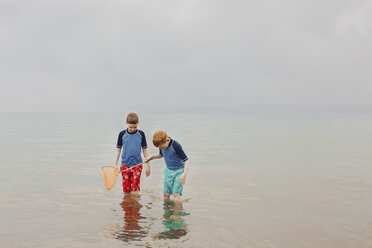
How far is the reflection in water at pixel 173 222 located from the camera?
591cm

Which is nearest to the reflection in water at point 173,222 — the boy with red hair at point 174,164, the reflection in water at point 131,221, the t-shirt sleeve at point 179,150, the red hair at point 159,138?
the boy with red hair at point 174,164

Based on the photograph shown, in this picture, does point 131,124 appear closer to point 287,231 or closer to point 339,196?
point 287,231

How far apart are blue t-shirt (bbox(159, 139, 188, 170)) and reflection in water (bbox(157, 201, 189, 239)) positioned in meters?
0.93

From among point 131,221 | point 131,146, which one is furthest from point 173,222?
point 131,146

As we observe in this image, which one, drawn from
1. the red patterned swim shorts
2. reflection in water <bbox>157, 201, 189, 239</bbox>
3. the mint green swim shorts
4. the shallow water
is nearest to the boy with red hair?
the mint green swim shorts

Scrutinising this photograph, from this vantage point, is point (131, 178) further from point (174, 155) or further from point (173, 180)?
point (174, 155)

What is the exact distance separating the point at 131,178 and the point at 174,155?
152cm

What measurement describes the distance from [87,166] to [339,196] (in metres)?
10.3

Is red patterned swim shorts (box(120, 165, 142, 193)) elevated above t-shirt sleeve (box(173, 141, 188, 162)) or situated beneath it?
situated beneath

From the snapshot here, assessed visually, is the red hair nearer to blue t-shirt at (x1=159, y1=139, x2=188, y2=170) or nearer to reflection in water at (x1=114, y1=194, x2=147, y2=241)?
blue t-shirt at (x1=159, y1=139, x2=188, y2=170)

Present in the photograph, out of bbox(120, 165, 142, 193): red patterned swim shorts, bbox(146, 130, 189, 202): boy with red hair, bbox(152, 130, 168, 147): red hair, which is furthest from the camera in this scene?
bbox(120, 165, 142, 193): red patterned swim shorts

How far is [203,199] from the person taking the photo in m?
8.92

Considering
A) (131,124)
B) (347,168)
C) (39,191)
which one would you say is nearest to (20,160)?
(39,191)

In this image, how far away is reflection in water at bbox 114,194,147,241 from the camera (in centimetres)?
587
